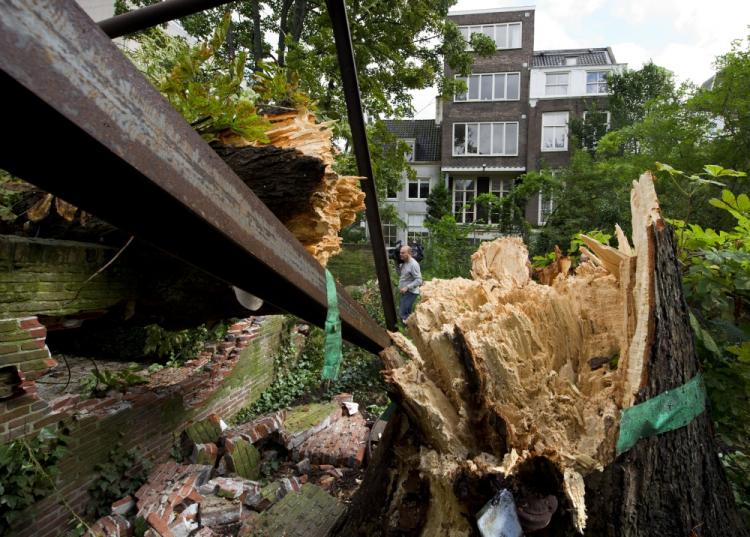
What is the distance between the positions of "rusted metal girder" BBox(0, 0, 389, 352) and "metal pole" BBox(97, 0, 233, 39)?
1.36 m

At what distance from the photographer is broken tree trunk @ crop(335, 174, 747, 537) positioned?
1.31 meters

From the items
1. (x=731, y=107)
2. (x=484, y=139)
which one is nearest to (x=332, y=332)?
(x=731, y=107)

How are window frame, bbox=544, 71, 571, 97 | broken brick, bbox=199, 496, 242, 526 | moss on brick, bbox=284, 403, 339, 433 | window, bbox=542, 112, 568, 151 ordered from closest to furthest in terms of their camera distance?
broken brick, bbox=199, 496, 242, 526 < moss on brick, bbox=284, 403, 339, 433 < window, bbox=542, 112, 568, 151 < window frame, bbox=544, 71, 571, 97

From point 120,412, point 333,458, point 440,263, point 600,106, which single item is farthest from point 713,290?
point 600,106

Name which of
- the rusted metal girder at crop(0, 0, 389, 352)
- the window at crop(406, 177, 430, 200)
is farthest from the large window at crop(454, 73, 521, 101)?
the rusted metal girder at crop(0, 0, 389, 352)

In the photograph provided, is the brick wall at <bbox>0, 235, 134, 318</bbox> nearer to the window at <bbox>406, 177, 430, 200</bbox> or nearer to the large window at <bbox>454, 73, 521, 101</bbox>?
the window at <bbox>406, 177, 430, 200</bbox>

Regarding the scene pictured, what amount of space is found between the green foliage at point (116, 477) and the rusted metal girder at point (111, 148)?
165 inches

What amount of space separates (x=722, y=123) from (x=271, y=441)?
1202 cm

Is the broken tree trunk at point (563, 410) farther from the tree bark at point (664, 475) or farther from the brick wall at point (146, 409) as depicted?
the brick wall at point (146, 409)

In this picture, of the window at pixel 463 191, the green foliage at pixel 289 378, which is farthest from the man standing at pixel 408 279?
the window at pixel 463 191

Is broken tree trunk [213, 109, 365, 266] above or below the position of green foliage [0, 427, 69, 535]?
above

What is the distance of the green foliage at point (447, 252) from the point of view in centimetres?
1098

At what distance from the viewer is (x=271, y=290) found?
3.53 feet

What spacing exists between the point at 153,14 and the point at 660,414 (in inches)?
94.8
